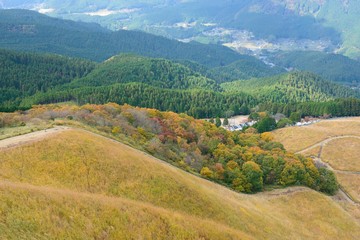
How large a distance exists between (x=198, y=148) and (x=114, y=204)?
2150 inches


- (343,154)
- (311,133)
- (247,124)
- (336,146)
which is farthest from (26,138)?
(247,124)

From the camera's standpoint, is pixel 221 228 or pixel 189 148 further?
pixel 189 148

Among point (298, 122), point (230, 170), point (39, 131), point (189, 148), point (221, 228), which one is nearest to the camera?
point (221, 228)

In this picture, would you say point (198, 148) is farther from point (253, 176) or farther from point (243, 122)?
point (243, 122)

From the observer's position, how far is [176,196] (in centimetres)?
4066

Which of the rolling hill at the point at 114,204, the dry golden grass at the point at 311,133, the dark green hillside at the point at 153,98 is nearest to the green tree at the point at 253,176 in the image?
the rolling hill at the point at 114,204

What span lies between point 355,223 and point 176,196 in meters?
42.9

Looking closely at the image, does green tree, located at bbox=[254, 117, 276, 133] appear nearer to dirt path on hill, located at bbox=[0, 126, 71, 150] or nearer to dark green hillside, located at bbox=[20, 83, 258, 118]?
dark green hillside, located at bbox=[20, 83, 258, 118]

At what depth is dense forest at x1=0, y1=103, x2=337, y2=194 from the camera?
6800 centimetres

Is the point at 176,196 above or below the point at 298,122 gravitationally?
above

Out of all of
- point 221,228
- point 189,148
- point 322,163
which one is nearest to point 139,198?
point 221,228

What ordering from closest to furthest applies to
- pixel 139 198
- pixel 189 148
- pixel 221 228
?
pixel 221 228
pixel 139 198
pixel 189 148

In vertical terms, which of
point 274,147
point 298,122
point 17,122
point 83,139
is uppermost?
point 83,139

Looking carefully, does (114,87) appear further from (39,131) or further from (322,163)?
(39,131)
